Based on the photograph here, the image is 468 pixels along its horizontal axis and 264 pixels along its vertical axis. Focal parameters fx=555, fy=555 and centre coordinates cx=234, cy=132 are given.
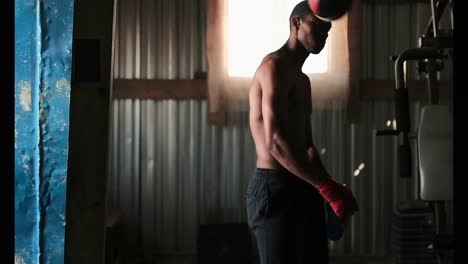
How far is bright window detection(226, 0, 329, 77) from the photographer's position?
4.79 metres

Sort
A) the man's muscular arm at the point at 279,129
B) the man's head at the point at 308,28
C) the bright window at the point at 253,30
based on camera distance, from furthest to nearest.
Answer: the bright window at the point at 253,30, the man's head at the point at 308,28, the man's muscular arm at the point at 279,129

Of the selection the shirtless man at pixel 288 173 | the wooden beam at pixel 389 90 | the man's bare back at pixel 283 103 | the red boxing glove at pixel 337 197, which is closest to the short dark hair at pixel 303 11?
the shirtless man at pixel 288 173

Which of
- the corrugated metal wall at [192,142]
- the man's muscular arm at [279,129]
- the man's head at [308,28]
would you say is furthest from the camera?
the corrugated metal wall at [192,142]

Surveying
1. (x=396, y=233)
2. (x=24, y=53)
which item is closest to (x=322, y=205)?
(x=24, y=53)

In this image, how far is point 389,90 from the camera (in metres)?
4.89

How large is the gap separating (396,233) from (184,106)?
6.89 ft

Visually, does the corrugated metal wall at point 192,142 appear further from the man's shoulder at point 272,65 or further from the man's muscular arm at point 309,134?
the man's shoulder at point 272,65

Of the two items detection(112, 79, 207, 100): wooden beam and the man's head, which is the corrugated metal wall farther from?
the man's head

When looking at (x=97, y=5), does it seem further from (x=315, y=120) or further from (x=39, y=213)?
(x=315, y=120)

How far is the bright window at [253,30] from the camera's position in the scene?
4.79 m

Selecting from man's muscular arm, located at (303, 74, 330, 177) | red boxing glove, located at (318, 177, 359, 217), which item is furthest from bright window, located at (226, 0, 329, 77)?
red boxing glove, located at (318, 177, 359, 217)
